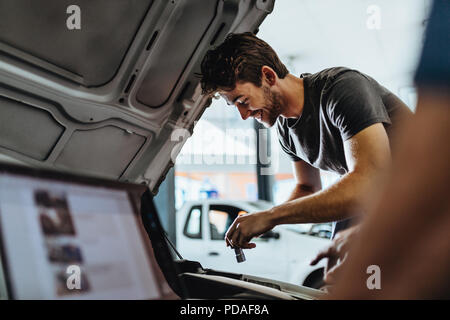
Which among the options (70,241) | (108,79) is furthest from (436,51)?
(108,79)

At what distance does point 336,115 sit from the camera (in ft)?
4.09

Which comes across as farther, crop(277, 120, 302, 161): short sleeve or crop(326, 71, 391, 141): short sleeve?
crop(277, 120, 302, 161): short sleeve

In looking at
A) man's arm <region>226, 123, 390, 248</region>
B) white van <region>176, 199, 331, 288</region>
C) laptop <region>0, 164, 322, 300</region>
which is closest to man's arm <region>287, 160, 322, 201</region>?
man's arm <region>226, 123, 390, 248</region>

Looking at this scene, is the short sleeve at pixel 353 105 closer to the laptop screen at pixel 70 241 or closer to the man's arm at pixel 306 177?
the man's arm at pixel 306 177

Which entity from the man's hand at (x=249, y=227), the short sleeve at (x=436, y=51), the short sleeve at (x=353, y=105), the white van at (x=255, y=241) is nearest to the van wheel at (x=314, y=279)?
the white van at (x=255, y=241)

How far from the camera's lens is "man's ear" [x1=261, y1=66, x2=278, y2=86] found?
55.4 inches

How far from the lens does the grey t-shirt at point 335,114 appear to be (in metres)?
1.18

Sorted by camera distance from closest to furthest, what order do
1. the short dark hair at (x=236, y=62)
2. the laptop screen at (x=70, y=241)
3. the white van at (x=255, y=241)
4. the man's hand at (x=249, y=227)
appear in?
the laptop screen at (x=70, y=241) < the man's hand at (x=249, y=227) < the short dark hair at (x=236, y=62) < the white van at (x=255, y=241)

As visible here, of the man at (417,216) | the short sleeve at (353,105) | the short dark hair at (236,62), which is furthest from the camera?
the short dark hair at (236,62)

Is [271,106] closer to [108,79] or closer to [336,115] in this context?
[336,115]

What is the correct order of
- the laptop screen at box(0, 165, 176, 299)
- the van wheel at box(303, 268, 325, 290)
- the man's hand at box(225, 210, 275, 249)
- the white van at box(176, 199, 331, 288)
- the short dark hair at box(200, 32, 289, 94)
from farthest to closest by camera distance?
the white van at box(176, 199, 331, 288), the van wheel at box(303, 268, 325, 290), the short dark hair at box(200, 32, 289, 94), the man's hand at box(225, 210, 275, 249), the laptop screen at box(0, 165, 176, 299)

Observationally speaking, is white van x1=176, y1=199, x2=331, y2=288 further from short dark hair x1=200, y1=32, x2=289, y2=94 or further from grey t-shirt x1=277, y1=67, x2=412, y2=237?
short dark hair x1=200, y1=32, x2=289, y2=94

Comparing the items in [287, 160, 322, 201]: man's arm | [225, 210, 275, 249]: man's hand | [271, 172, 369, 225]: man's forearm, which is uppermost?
[287, 160, 322, 201]: man's arm

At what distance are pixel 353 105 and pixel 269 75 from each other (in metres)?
0.35
